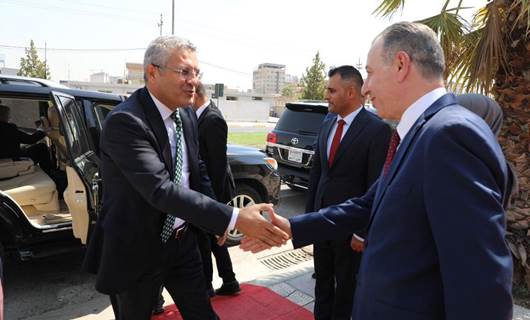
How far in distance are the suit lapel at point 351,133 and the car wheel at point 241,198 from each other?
237cm

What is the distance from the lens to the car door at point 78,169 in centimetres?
339

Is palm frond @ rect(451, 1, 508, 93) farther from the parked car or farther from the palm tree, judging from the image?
the parked car

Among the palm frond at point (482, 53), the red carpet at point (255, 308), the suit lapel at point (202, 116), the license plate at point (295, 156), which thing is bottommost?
the red carpet at point (255, 308)

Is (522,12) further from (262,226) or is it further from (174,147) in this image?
(174,147)

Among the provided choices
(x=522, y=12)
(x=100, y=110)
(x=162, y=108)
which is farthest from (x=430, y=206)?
(x=100, y=110)

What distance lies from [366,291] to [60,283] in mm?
3592

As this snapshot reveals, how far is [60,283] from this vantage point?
402 cm

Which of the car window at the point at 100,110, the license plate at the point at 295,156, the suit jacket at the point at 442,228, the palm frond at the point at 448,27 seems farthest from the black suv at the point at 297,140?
the suit jacket at the point at 442,228

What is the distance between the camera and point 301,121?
7.31 m

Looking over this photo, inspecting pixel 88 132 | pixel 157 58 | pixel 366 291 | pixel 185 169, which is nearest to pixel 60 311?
pixel 88 132

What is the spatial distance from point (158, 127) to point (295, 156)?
5146mm

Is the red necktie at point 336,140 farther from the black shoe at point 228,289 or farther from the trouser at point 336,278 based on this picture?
the black shoe at point 228,289

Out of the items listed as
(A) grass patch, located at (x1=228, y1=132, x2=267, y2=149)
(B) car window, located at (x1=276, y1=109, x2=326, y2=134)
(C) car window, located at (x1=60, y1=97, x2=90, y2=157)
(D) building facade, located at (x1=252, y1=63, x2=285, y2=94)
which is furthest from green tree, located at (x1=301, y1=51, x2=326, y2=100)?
(D) building facade, located at (x1=252, y1=63, x2=285, y2=94)

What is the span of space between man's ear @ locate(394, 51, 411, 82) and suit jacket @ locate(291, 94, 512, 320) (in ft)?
0.51
